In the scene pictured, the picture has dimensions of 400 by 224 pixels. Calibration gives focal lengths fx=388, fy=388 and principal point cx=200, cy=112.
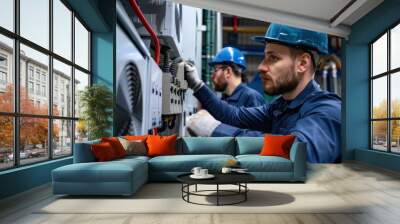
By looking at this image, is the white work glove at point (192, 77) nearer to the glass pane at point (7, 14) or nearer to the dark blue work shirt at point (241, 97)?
the dark blue work shirt at point (241, 97)

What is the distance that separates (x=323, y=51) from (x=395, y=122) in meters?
1.99

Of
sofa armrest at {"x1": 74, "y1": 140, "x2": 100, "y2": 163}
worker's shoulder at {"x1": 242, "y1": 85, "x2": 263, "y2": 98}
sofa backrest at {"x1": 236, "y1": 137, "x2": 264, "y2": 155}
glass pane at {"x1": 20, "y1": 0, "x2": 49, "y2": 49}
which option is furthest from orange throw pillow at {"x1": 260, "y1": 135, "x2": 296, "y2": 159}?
glass pane at {"x1": 20, "y1": 0, "x2": 49, "y2": 49}

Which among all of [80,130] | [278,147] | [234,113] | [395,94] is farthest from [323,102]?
[80,130]

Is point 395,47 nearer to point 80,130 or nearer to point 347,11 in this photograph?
point 347,11

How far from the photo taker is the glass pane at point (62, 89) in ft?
18.6

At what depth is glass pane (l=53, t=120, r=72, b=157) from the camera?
5.71 meters

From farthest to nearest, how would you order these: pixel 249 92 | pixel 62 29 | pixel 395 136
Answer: pixel 249 92
pixel 395 136
pixel 62 29

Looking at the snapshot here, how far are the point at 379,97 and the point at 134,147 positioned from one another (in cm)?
522

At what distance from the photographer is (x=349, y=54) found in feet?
27.3

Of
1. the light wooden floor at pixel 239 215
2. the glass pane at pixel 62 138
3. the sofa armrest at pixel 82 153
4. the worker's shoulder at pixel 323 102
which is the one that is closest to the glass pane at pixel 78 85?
the glass pane at pixel 62 138

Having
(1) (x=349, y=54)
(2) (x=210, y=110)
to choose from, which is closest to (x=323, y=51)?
(1) (x=349, y=54)

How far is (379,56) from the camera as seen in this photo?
795 centimetres

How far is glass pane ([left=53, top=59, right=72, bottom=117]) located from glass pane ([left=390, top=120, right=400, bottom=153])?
5.79 metres

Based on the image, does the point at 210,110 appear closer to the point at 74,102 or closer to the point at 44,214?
the point at 74,102
